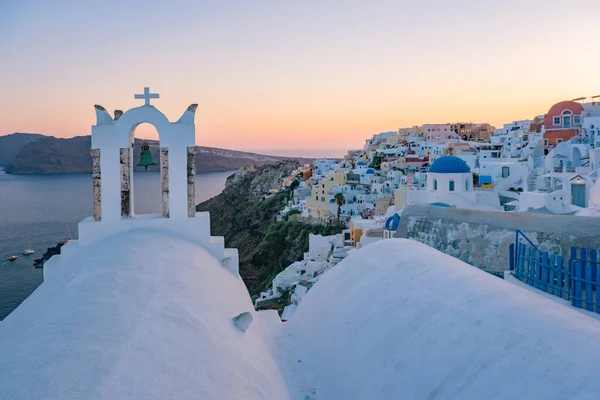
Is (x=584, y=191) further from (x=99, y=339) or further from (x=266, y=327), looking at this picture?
(x=99, y=339)

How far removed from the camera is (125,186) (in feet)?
21.3

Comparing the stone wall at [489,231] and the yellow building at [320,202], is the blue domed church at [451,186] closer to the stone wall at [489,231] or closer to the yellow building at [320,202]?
the stone wall at [489,231]

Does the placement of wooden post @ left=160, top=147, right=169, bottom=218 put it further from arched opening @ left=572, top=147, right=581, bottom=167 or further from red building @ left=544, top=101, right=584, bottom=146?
red building @ left=544, top=101, right=584, bottom=146

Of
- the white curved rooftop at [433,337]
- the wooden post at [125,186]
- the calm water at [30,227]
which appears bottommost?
the calm water at [30,227]

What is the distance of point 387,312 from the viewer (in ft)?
14.4

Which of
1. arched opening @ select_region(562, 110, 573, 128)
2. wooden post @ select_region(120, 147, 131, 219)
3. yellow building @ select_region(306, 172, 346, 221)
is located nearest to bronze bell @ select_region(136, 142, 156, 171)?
wooden post @ select_region(120, 147, 131, 219)

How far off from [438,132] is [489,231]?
68417 millimetres

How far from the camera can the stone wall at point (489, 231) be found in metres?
7.66

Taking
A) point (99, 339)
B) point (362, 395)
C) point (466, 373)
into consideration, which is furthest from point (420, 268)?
point (99, 339)

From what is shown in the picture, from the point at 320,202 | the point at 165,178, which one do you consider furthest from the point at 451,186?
the point at 320,202

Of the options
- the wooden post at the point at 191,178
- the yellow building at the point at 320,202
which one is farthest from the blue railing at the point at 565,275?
the yellow building at the point at 320,202

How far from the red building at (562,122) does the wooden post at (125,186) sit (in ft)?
130

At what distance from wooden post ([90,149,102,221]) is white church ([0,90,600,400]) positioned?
0.07ft

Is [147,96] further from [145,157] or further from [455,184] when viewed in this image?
[455,184]
